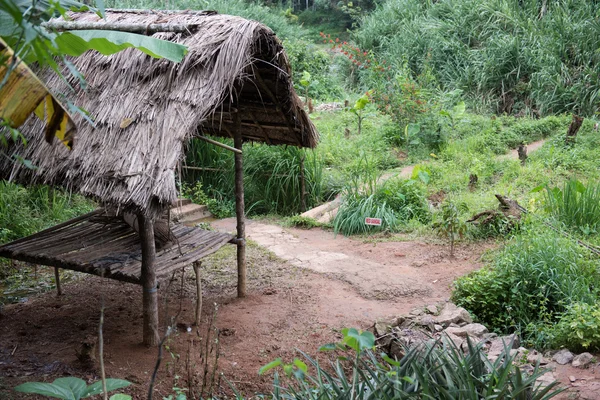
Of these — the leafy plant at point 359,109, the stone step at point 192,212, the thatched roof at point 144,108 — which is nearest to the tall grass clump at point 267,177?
the stone step at point 192,212

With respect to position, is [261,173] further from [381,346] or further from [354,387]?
[354,387]

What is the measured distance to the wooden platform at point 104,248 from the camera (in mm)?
4645

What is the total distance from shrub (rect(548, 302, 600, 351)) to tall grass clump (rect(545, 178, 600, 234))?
1.87 m

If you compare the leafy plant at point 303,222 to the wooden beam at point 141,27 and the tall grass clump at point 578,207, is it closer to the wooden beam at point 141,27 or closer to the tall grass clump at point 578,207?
the tall grass clump at point 578,207

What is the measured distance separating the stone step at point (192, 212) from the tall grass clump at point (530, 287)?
14.3 feet

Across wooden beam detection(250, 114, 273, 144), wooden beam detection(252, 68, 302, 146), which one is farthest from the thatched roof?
wooden beam detection(250, 114, 273, 144)

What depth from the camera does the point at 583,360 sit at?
436 cm

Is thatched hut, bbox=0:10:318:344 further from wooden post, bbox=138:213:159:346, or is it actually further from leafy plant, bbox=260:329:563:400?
leafy plant, bbox=260:329:563:400

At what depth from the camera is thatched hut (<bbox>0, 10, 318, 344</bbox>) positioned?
4.03 meters

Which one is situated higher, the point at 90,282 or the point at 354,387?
the point at 354,387

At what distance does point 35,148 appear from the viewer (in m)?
4.54

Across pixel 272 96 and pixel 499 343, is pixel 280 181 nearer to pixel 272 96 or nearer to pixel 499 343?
pixel 272 96

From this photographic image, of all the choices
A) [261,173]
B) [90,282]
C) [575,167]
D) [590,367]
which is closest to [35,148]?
[90,282]

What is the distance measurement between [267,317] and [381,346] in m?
1.11
